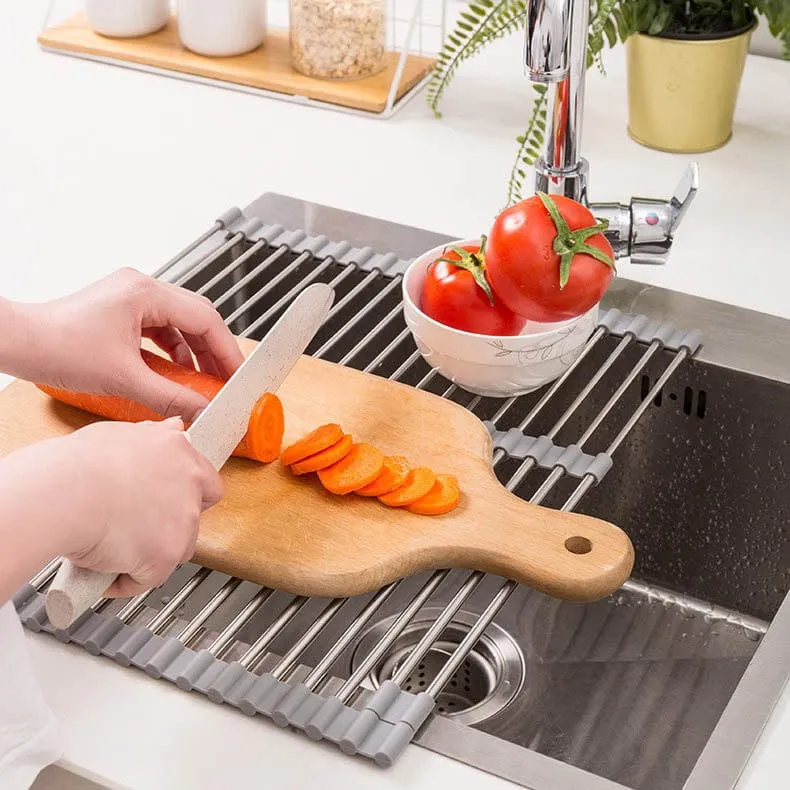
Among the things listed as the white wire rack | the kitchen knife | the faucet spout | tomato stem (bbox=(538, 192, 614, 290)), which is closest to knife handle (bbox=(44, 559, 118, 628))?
the kitchen knife

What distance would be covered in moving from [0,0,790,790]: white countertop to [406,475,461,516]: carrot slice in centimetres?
40

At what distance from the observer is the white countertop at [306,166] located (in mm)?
1264

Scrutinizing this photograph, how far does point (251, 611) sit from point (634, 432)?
0.44 m

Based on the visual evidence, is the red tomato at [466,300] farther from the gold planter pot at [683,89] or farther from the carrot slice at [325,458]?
the gold planter pot at [683,89]

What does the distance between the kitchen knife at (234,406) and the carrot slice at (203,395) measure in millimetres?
14

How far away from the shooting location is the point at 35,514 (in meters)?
0.71

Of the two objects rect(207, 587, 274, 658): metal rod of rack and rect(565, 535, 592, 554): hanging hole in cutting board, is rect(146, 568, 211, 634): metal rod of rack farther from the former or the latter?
rect(565, 535, 592, 554): hanging hole in cutting board

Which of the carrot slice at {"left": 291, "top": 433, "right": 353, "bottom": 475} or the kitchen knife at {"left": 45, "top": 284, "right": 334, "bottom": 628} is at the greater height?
the kitchen knife at {"left": 45, "top": 284, "right": 334, "bottom": 628}

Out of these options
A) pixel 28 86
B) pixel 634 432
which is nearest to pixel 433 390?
pixel 634 432

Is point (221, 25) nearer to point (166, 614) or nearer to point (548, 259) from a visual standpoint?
point (548, 259)

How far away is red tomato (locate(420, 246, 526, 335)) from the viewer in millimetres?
1016

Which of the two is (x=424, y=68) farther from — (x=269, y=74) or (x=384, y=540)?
(x=384, y=540)

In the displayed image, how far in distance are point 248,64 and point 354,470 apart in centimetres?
81

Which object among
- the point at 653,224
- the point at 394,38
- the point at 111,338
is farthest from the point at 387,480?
the point at 394,38
